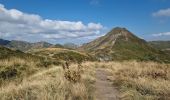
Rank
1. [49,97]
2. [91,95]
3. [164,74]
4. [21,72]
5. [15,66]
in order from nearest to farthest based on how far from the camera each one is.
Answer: [49,97] < [91,95] < [164,74] < [21,72] < [15,66]

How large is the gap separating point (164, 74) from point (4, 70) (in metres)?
8.30

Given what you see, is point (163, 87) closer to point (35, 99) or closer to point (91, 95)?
point (91, 95)

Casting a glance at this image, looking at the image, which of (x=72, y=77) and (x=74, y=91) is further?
(x=72, y=77)

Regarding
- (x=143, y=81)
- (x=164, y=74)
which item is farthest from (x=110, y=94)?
(x=164, y=74)

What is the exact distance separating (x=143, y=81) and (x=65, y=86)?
129 inches

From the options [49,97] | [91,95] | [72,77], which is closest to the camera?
[49,97]

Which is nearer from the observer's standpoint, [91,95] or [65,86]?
[91,95]

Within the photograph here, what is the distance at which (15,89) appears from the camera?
8336mm

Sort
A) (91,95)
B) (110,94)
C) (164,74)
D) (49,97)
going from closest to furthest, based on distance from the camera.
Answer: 1. (49,97)
2. (91,95)
3. (110,94)
4. (164,74)

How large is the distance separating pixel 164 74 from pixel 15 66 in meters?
8.57

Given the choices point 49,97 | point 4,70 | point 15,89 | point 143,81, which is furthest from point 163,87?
point 4,70

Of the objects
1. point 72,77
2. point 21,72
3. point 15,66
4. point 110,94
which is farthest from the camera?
point 15,66

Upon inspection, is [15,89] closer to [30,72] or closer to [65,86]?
[65,86]

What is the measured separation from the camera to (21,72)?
14773mm
